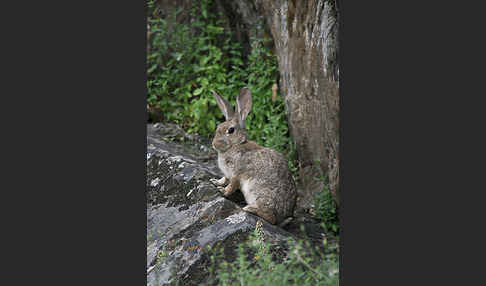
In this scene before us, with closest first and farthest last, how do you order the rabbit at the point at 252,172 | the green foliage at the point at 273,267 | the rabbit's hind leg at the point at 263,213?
the green foliage at the point at 273,267 → the rabbit's hind leg at the point at 263,213 → the rabbit at the point at 252,172

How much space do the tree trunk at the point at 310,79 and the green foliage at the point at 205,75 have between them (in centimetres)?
31

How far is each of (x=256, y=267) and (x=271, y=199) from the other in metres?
1.12

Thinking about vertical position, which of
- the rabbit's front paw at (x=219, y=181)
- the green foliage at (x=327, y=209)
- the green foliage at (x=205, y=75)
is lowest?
the green foliage at (x=327, y=209)

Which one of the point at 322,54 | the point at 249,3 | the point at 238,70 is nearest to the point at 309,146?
the point at 322,54

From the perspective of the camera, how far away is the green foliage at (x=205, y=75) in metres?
7.37

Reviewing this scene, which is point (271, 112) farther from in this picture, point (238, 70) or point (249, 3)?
point (249, 3)

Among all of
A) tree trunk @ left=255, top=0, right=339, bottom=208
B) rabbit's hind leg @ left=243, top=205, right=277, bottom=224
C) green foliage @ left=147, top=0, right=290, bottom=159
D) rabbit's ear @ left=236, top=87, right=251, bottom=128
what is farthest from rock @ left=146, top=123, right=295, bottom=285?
tree trunk @ left=255, top=0, right=339, bottom=208

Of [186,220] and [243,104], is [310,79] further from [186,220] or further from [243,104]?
[186,220]

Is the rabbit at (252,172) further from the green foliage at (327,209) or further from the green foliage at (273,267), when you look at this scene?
the green foliage at (273,267)

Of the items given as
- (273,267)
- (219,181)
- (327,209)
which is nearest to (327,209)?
(327,209)

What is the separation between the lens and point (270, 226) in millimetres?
5176

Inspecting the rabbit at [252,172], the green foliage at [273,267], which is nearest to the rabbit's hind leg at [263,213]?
the rabbit at [252,172]

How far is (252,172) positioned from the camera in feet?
18.4

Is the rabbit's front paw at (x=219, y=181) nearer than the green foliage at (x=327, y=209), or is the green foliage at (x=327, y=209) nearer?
the rabbit's front paw at (x=219, y=181)
